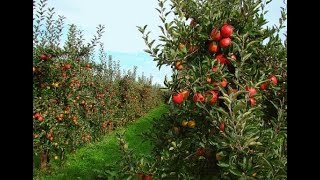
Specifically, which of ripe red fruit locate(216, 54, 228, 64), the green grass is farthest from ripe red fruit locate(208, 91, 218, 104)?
the green grass

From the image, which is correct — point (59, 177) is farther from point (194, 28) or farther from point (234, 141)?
point (234, 141)

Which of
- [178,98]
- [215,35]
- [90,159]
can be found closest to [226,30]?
[215,35]

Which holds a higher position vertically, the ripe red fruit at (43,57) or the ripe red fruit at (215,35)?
the ripe red fruit at (43,57)

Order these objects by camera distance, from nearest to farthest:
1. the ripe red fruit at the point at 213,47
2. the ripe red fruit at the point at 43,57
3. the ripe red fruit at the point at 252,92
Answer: the ripe red fruit at the point at 252,92
the ripe red fruit at the point at 213,47
the ripe red fruit at the point at 43,57

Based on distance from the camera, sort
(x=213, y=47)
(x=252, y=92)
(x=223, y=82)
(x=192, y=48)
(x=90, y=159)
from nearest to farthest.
Answer: 1. (x=252, y=92)
2. (x=223, y=82)
3. (x=213, y=47)
4. (x=192, y=48)
5. (x=90, y=159)

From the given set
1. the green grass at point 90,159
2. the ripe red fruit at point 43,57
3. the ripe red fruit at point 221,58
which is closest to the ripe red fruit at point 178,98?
the ripe red fruit at point 221,58

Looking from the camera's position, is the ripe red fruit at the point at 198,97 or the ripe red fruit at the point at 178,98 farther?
the ripe red fruit at the point at 178,98

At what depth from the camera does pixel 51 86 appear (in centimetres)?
667

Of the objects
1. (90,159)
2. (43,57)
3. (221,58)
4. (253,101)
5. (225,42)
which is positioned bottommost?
(90,159)

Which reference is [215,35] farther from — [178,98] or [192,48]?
[178,98]

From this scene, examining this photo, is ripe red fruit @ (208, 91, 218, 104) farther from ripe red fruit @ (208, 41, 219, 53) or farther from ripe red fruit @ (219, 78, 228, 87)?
ripe red fruit @ (208, 41, 219, 53)

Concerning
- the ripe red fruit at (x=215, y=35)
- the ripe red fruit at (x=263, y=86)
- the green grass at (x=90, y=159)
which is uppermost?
the ripe red fruit at (x=215, y=35)

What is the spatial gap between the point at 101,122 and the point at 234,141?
33.6ft

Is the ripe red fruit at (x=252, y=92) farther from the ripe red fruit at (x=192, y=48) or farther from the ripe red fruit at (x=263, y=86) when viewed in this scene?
the ripe red fruit at (x=192, y=48)
